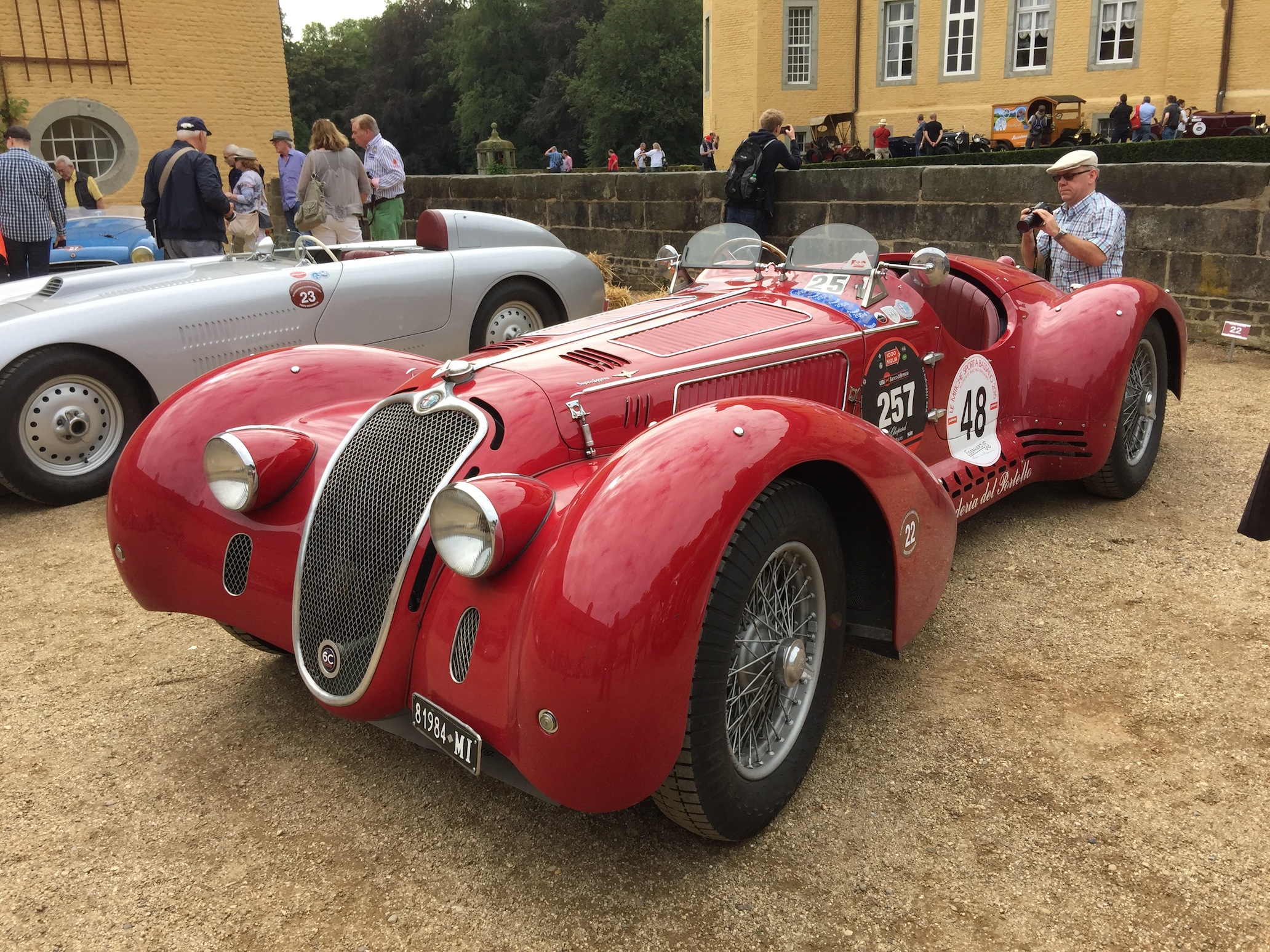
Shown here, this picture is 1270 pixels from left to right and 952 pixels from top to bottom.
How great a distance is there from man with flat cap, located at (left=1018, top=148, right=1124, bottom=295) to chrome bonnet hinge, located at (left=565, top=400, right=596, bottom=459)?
12.2 ft

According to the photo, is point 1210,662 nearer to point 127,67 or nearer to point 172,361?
point 172,361

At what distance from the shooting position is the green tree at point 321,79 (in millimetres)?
55438

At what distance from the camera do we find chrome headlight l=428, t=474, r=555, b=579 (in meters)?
2.35

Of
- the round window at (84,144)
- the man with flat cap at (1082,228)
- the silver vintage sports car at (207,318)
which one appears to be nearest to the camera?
the silver vintage sports car at (207,318)

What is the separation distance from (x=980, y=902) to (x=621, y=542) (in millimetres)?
1213

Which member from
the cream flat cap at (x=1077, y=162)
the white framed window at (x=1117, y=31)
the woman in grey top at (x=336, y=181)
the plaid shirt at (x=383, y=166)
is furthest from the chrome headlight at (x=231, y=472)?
the white framed window at (x=1117, y=31)

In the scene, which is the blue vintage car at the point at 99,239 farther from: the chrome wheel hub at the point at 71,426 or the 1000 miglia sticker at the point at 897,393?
the 1000 miglia sticker at the point at 897,393

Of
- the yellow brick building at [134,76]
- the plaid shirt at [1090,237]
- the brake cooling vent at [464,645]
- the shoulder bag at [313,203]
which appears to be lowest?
the brake cooling vent at [464,645]

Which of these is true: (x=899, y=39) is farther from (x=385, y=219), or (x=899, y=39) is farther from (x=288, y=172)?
(x=385, y=219)

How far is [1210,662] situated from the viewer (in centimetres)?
342

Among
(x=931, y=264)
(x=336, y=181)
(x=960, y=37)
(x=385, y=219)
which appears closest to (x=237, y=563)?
(x=931, y=264)

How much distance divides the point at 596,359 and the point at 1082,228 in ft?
12.7

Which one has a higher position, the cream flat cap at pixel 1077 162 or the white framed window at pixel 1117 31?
the white framed window at pixel 1117 31

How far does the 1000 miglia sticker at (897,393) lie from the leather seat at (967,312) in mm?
853
